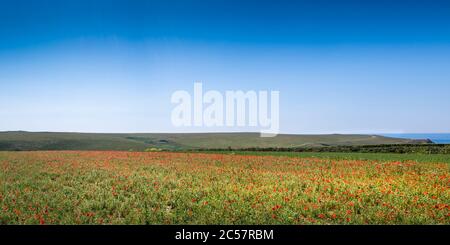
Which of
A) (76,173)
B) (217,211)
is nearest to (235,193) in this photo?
(217,211)

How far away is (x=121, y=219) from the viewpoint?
29.1 feet

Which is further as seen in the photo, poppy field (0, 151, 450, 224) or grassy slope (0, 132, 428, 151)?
grassy slope (0, 132, 428, 151)

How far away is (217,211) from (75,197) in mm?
5589
